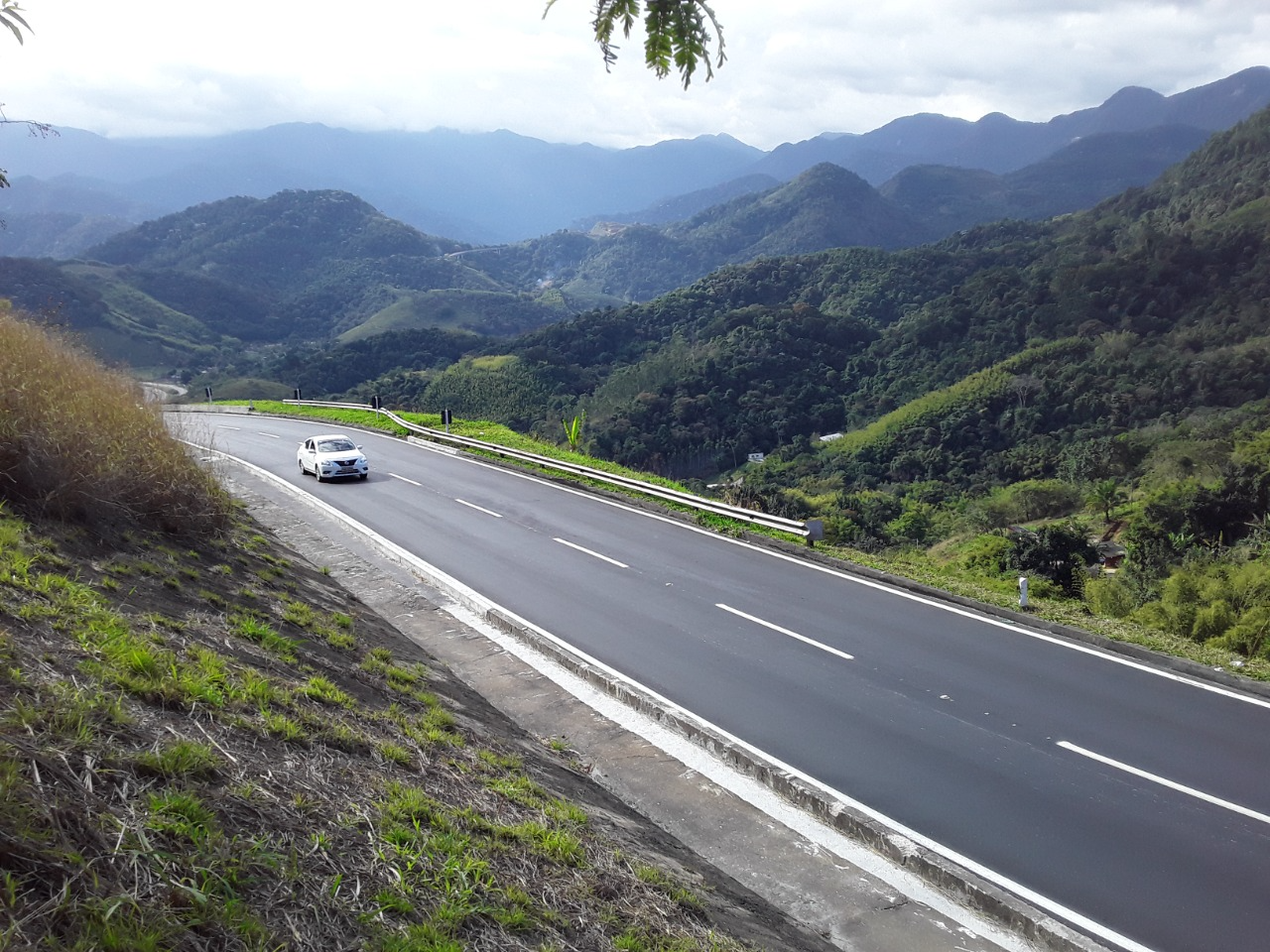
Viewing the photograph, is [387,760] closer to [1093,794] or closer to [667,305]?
[1093,794]

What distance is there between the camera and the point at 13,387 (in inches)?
323

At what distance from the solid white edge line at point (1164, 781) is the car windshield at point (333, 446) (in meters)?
20.3

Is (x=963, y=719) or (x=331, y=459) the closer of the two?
(x=963, y=719)

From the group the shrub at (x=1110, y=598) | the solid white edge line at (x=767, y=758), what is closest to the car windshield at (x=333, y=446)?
the solid white edge line at (x=767, y=758)

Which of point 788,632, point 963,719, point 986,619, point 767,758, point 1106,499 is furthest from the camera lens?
point 1106,499

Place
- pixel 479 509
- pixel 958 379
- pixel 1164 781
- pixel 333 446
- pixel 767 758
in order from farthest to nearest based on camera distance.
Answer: pixel 958 379, pixel 333 446, pixel 479 509, pixel 767 758, pixel 1164 781

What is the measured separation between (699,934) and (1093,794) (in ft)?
13.2

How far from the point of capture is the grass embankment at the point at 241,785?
10.7 feet

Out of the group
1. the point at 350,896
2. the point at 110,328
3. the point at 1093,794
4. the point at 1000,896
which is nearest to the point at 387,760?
the point at 350,896

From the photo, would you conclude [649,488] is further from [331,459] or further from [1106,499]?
[1106,499]

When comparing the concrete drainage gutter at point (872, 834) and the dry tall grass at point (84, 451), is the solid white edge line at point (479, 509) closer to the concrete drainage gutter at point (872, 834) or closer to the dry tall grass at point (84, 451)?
the dry tall grass at point (84, 451)

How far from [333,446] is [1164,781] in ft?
70.1

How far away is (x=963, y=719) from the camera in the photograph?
27.1 ft

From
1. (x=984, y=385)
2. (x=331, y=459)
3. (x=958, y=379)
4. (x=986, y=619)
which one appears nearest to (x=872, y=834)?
(x=986, y=619)
